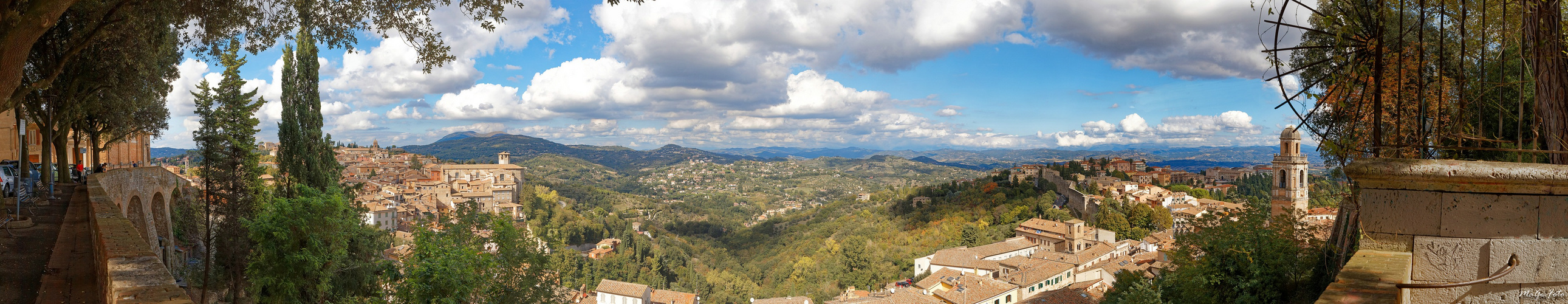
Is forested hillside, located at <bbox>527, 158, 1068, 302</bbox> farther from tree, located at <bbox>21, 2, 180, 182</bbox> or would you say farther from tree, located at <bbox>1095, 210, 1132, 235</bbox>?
tree, located at <bbox>21, 2, 180, 182</bbox>

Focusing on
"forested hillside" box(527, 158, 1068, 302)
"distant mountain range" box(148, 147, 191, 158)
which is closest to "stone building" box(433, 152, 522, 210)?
"forested hillside" box(527, 158, 1068, 302)

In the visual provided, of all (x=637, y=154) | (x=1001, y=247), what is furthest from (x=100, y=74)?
(x=637, y=154)

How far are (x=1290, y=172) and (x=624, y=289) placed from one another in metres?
28.6

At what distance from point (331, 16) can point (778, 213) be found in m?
79.9

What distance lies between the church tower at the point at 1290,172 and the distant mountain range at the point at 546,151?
11332cm

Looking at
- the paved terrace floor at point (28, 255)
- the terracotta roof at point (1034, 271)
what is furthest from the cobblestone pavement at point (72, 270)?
the terracotta roof at point (1034, 271)

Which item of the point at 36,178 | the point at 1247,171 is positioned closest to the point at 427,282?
the point at 36,178

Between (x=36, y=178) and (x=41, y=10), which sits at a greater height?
(x=41, y=10)

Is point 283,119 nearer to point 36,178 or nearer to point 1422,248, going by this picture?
point 36,178

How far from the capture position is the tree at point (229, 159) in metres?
12.6

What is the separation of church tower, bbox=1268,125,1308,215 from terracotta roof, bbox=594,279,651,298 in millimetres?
26593

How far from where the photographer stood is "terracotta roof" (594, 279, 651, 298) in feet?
100

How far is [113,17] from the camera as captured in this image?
632 centimetres

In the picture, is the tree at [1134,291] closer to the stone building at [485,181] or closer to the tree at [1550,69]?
the tree at [1550,69]
